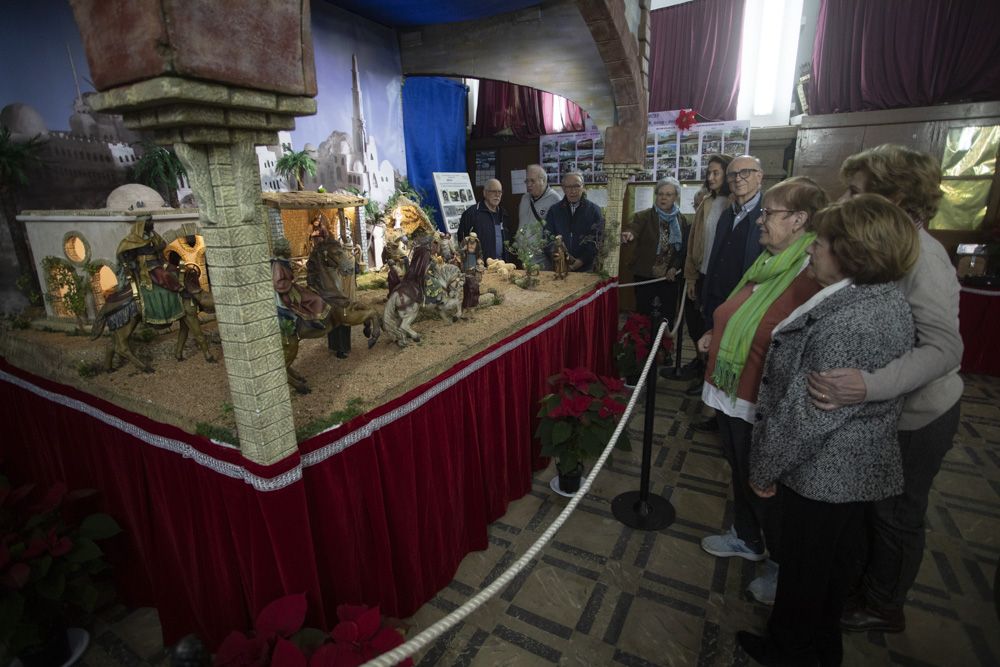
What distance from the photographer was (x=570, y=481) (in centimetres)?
331

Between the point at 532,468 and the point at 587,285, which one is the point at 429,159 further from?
the point at 532,468

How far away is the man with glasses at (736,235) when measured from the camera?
3471 mm

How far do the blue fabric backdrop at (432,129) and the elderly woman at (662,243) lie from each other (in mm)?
3081

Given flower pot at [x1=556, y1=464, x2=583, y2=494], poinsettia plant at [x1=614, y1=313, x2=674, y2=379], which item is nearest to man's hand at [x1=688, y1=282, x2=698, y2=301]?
poinsettia plant at [x1=614, y1=313, x2=674, y2=379]

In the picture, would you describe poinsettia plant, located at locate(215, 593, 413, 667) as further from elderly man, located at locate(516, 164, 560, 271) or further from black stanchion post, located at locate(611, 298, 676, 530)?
elderly man, located at locate(516, 164, 560, 271)

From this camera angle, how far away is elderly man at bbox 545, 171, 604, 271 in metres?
5.01

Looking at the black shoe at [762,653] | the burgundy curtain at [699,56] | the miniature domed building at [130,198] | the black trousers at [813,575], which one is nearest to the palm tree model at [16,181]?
the miniature domed building at [130,198]

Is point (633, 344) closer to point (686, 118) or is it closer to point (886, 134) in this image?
point (686, 118)

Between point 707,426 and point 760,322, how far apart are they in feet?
7.54

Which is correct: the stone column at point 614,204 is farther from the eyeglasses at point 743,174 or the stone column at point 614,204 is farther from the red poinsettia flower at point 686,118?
the red poinsettia flower at point 686,118

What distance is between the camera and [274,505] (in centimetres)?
167

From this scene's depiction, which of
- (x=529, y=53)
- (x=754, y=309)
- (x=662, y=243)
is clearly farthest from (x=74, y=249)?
(x=529, y=53)

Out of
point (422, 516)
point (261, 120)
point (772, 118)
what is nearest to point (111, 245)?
point (261, 120)

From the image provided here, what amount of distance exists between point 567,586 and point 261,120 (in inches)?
98.3
